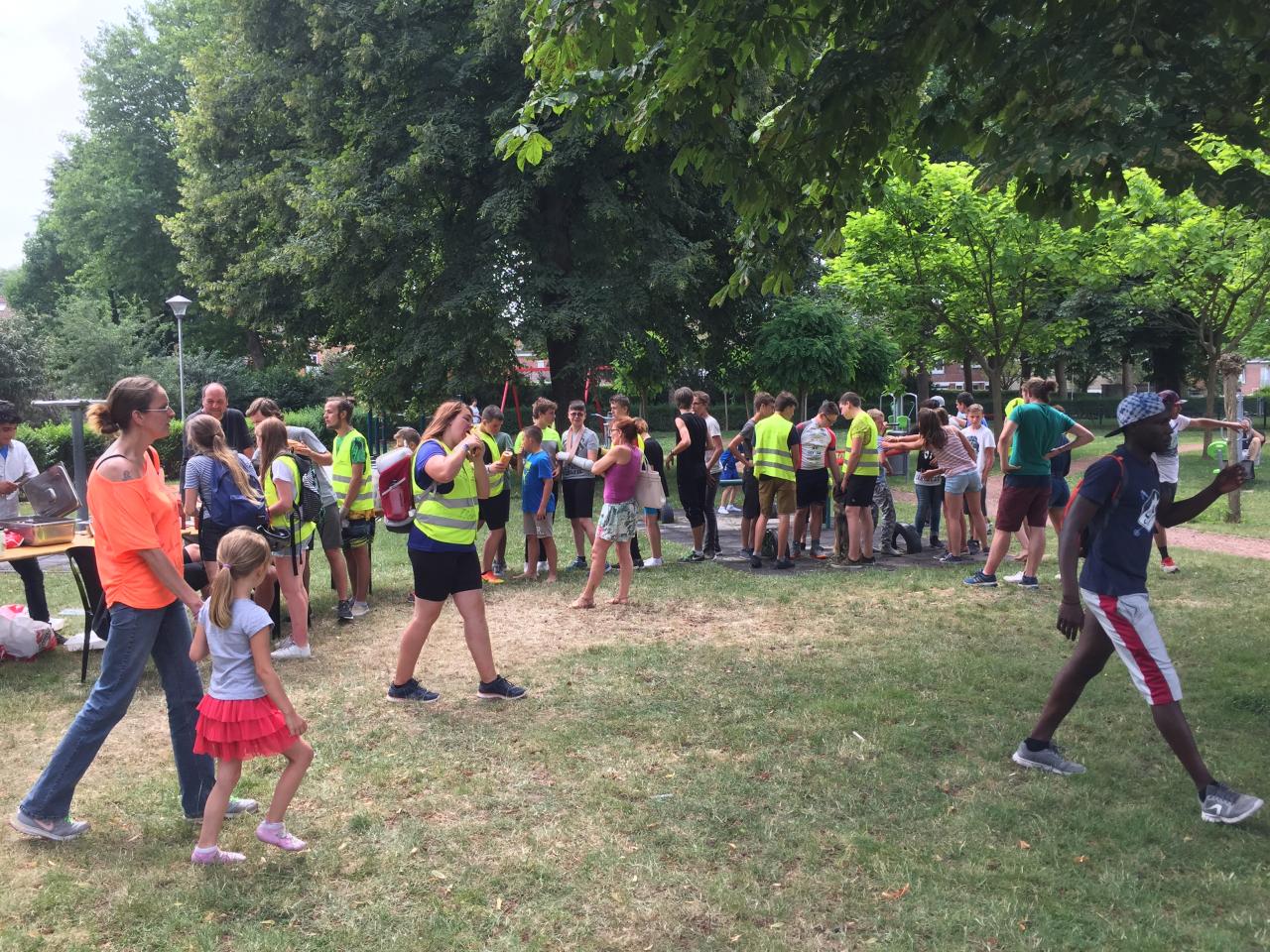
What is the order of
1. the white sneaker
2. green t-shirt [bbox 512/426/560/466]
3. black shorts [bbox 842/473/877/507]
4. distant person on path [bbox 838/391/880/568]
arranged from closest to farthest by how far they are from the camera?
the white sneaker
green t-shirt [bbox 512/426/560/466]
distant person on path [bbox 838/391/880/568]
black shorts [bbox 842/473/877/507]

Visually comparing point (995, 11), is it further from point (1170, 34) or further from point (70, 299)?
point (70, 299)

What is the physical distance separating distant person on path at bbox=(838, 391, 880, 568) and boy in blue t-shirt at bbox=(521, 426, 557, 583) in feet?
10.2

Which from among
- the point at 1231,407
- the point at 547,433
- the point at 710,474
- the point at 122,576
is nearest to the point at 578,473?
the point at 547,433

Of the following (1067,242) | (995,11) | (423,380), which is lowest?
(423,380)

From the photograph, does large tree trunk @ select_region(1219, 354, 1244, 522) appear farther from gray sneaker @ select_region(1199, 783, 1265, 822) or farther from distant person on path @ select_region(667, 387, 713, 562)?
distant person on path @ select_region(667, 387, 713, 562)

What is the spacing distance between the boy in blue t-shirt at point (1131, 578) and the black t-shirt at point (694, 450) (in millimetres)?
6406

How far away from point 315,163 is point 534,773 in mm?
17124

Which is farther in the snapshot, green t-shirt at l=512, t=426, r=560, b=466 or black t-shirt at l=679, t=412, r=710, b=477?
black t-shirt at l=679, t=412, r=710, b=477

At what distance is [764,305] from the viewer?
22312mm

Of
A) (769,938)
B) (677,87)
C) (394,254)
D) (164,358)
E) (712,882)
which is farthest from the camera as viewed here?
(164,358)

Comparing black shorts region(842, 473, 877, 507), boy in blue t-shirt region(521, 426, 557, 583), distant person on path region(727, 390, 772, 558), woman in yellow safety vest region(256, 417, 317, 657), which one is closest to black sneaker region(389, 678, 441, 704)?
woman in yellow safety vest region(256, 417, 317, 657)

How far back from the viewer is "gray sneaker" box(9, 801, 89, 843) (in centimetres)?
431

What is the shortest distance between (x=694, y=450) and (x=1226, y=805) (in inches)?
281

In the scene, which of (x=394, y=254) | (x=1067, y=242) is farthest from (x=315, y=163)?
(x=1067, y=242)
